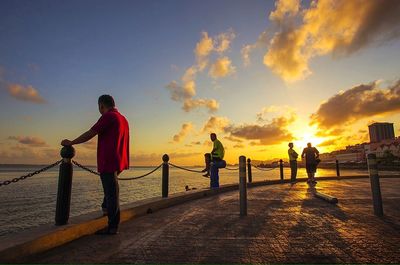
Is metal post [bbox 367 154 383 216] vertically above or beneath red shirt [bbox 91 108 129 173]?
beneath

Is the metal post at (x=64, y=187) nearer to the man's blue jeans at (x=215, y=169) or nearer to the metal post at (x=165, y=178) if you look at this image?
the metal post at (x=165, y=178)

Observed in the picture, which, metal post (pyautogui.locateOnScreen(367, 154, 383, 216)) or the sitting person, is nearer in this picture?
metal post (pyautogui.locateOnScreen(367, 154, 383, 216))

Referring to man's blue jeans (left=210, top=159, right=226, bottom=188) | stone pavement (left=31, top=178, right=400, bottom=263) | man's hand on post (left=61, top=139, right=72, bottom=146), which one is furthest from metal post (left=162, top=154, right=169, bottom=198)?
man's hand on post (left=61, top=139, right=72, bottom=146)

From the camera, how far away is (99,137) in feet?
12.8

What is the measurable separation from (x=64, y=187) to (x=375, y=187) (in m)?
5.31

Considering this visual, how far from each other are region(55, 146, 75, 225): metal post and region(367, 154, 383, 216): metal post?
16.9 ft

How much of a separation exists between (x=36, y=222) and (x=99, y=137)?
8.76 metres

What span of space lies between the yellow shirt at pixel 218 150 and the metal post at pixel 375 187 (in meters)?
5.33

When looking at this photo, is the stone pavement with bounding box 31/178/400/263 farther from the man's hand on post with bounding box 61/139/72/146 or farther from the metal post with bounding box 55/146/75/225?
the man's hand on post with bounding box 61/139/72/146

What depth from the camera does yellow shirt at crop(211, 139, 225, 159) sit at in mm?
10055

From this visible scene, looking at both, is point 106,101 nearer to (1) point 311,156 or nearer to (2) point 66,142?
(2) point 66,142

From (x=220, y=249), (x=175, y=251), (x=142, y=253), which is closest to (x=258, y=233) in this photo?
(x=220, y=249)

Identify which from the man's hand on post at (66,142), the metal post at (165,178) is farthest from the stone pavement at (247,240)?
the metal post at (165,178)

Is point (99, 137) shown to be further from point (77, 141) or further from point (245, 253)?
point (245, 253)
